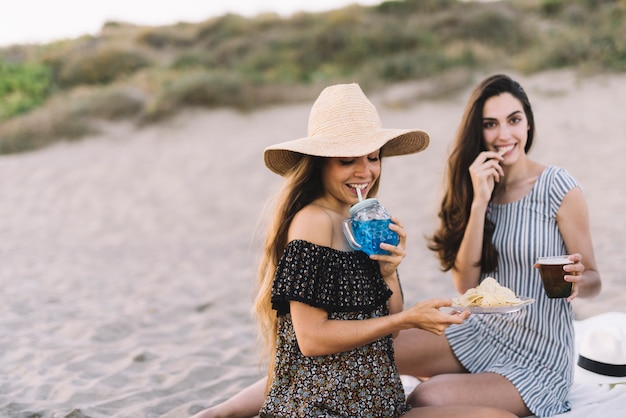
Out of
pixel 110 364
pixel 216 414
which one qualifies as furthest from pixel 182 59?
pixel 216 414

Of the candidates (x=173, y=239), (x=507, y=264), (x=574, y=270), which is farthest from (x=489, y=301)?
(x=173, y=239)

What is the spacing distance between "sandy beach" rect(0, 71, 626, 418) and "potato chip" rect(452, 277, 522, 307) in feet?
3.21

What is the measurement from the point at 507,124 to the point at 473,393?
4.52ft

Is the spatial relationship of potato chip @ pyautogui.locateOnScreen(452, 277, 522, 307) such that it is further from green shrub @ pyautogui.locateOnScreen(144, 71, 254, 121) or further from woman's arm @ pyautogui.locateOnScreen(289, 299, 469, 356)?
green shrub @ pyautogui.locateOnScreen(144, 71, 254, 121)

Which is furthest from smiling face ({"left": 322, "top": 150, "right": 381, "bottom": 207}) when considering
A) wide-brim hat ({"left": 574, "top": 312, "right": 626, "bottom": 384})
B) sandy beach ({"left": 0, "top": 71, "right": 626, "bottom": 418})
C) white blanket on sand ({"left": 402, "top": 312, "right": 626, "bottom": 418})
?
wide-brim hat ({"left": 574, "top": 312, "right": 626, "bottom": 384})

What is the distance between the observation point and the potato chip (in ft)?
8.57

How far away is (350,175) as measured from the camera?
8.29 ft

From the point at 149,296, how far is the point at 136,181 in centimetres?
546

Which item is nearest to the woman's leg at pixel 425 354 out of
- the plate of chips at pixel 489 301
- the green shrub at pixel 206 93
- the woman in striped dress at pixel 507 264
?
the woman in striped dress at pixel 507 264

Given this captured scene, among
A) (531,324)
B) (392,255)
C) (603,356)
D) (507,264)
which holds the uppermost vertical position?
(392,255)

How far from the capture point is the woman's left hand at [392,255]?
2.33 metres

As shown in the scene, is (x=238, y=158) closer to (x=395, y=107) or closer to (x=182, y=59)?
(x=395, y=107)

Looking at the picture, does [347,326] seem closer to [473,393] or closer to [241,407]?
[473,393]

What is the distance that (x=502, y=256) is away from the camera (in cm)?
324
